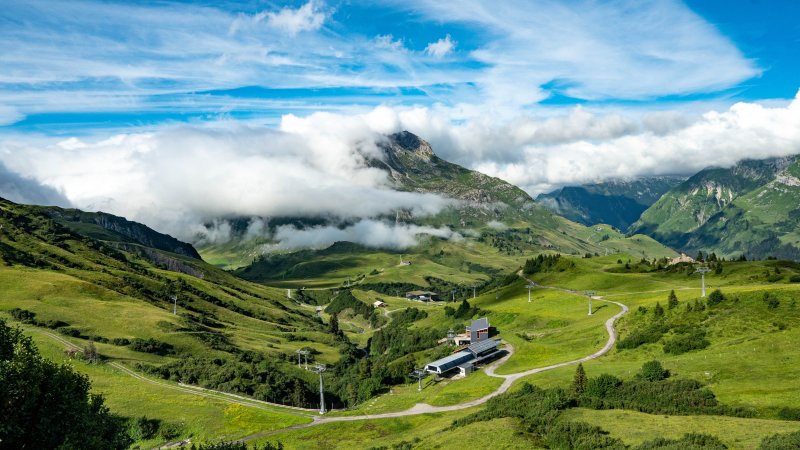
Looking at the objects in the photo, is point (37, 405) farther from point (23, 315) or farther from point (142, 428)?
point (23, 315)

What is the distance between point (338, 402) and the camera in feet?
466

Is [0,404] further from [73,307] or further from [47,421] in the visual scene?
[73,307]

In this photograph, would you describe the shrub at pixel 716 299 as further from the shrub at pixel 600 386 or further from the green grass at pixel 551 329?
the shrub at pixel 600 386

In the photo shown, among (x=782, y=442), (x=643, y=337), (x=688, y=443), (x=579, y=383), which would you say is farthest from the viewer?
(x=643, y=337)

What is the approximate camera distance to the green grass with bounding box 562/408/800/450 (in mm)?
45438

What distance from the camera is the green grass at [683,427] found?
149 ft

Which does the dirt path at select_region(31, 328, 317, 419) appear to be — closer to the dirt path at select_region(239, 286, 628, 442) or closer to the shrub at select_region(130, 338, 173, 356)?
the dirt path at select_region(239, 286, 628, 442)

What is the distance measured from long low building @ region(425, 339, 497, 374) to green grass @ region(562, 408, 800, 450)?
66554 mm

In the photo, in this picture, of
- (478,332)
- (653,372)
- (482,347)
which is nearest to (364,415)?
(482,347)

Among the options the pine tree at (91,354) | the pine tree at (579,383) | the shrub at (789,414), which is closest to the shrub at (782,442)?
the shrub at (789,414)

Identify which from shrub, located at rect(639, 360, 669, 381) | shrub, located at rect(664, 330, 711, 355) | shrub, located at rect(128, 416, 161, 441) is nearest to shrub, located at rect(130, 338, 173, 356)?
shrub, located at rect(128, 416, 161, 441)

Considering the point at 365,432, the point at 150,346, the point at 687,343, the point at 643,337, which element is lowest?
the point at 365,432

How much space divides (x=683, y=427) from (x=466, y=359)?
8074cm

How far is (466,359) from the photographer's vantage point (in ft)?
422
